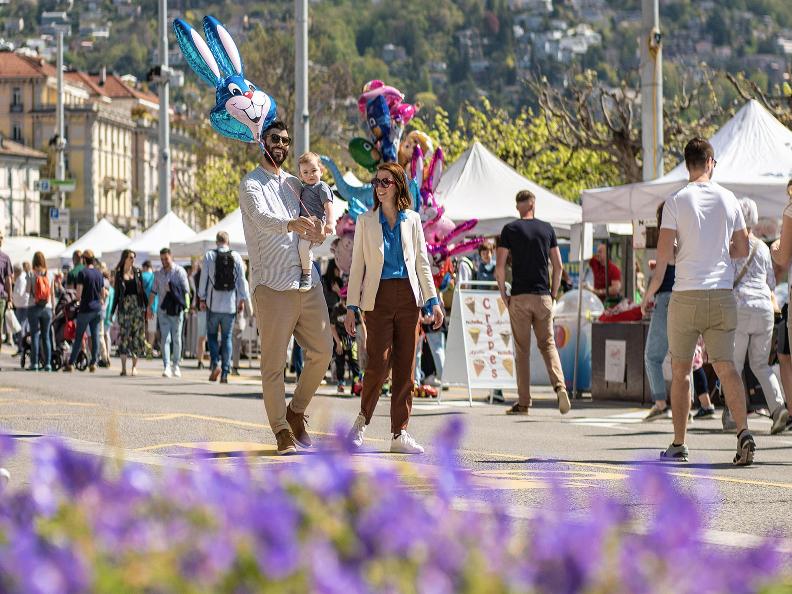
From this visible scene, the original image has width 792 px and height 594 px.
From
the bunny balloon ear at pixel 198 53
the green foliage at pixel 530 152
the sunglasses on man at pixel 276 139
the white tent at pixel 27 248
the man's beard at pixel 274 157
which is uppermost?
the green foliage at pixel 530 152

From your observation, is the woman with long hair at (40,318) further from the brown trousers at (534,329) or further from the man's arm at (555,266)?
the man's arm at (555,266)

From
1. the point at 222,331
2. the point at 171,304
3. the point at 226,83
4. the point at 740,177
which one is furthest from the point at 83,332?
the point at 226,83

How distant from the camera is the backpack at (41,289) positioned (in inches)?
1046

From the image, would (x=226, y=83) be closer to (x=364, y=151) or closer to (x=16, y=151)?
(x=364, y=151)

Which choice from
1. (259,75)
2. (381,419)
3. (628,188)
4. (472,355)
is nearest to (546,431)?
(381,419)

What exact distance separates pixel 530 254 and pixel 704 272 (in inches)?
219

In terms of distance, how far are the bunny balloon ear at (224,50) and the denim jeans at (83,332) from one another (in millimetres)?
13259

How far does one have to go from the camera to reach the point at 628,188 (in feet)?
61.8

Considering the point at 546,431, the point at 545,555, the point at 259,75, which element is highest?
Result: the point at 259,75

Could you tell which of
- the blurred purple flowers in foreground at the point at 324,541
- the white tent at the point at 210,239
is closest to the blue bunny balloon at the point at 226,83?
the blurred purple flowers in foreground at the point at 324,541

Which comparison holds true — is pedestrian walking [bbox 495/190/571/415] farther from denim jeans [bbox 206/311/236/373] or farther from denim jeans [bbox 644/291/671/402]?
denim jeans [bbox 206/311/236/373]

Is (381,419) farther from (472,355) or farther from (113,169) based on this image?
(113,169)

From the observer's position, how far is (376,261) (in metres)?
11.2

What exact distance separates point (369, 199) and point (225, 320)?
431 centimetres
